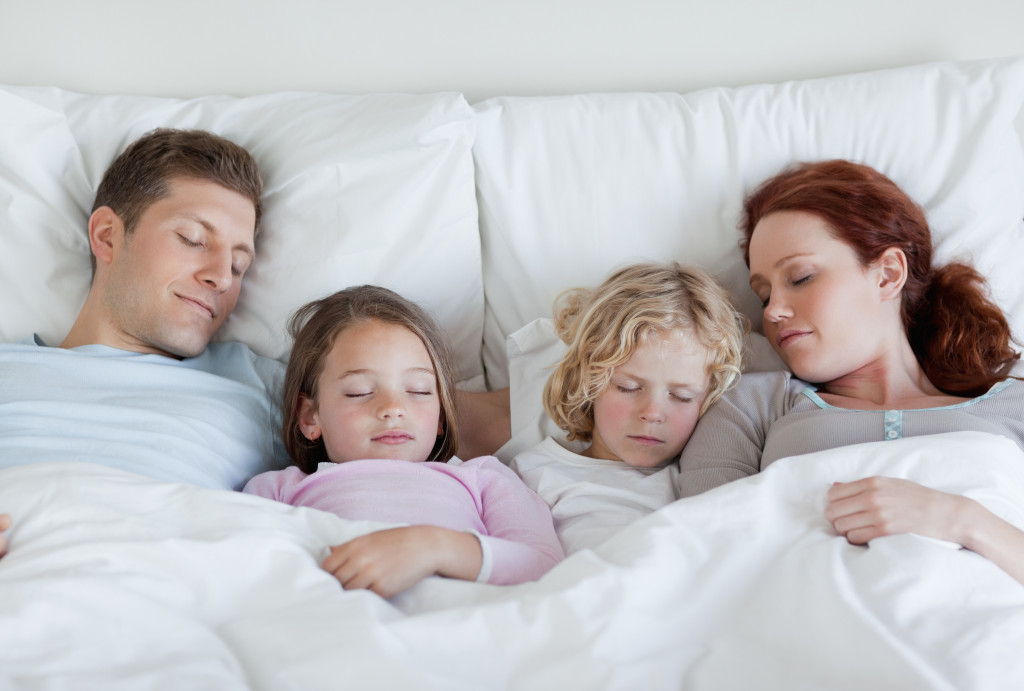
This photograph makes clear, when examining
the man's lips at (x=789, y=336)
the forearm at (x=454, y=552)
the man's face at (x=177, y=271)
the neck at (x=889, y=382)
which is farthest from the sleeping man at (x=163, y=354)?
the neck at (x=889, y=382)

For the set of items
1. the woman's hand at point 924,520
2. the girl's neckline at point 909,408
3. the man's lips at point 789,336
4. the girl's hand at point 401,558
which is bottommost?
the girl's hand at point 401,558

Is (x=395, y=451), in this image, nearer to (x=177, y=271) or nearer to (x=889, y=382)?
(x=177, y=271)

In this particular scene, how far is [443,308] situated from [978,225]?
1.18 metres

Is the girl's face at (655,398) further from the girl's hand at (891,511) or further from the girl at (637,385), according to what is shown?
the girl's hand at (891,511)

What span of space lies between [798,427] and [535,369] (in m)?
0.57

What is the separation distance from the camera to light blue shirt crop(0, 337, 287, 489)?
1.39 meters

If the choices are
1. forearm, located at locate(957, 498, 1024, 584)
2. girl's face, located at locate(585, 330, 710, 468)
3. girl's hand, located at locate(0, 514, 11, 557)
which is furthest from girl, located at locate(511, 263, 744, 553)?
girl's hand, located at locate(0, 514, 11, 557)

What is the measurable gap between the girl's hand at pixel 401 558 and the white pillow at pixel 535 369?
1.75ft

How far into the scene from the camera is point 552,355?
5.79 ft

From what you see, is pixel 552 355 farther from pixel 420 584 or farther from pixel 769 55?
pixel 769 55

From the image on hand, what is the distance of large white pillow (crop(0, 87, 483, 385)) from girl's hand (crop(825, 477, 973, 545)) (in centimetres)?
98

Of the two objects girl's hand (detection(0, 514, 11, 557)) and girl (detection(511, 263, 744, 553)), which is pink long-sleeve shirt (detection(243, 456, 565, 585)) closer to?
girl (detection(511, 263, 744, 553))

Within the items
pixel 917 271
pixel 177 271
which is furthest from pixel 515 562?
pixel 917 271

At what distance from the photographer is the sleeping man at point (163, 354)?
143 cm
